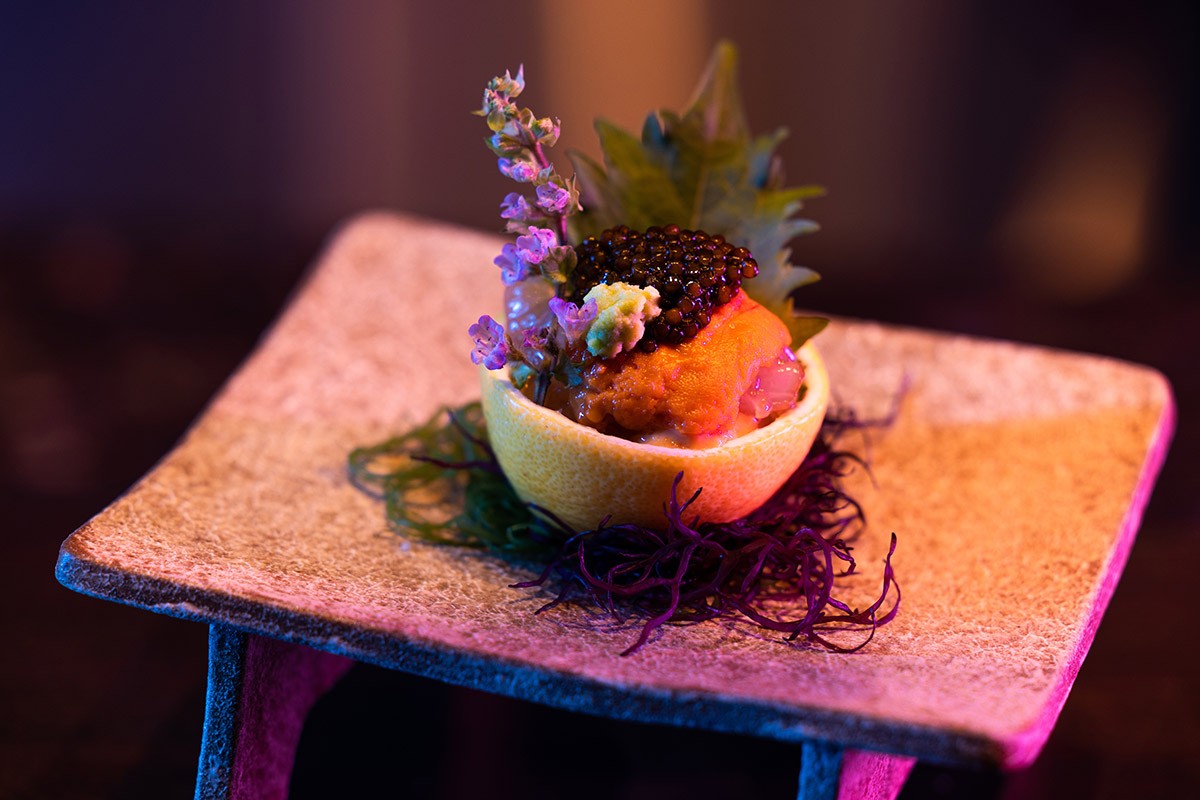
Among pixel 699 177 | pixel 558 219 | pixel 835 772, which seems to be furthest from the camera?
pixel 699 177

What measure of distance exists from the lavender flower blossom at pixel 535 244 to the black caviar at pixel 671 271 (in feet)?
0.26

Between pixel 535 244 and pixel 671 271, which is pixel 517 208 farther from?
pixel 671 271

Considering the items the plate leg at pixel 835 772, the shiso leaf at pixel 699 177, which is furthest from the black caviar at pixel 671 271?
the plate leg at pixel 835 772

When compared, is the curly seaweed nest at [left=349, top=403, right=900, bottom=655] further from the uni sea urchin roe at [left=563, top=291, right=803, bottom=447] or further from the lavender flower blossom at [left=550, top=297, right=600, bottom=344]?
the lavender flower blossom at [left=550, top=297, right=600, bottom=344]

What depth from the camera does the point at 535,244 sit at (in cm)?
178

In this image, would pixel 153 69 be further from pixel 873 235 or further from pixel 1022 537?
pixel 1022 537

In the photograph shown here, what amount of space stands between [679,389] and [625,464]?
117mm

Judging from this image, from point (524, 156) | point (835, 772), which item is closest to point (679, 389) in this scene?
point (524, 156)

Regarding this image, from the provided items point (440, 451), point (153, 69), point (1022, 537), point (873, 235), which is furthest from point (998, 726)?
point (153, 69)

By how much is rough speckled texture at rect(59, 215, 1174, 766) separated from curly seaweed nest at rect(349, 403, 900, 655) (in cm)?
4

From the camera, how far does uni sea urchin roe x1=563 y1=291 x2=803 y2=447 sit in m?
1.78

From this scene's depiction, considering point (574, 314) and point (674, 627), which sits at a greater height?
point (574, 314)

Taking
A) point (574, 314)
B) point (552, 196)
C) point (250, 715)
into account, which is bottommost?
point (250, 715)

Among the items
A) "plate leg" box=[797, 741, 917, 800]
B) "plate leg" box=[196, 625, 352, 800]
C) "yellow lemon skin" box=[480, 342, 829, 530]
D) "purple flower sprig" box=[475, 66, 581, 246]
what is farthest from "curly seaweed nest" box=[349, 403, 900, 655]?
"purple flower sprig" box=[475, 66, 581, 246]
